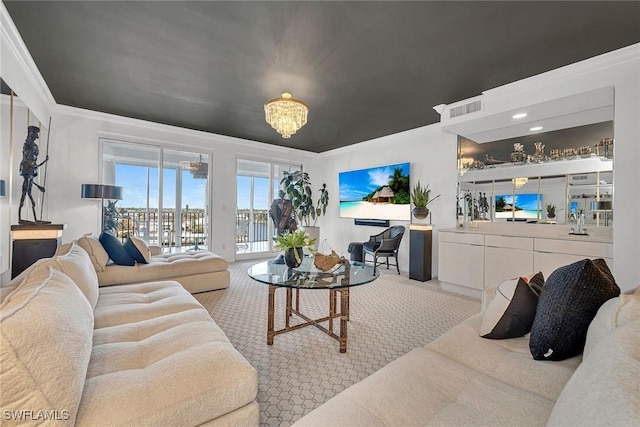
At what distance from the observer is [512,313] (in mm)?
1453

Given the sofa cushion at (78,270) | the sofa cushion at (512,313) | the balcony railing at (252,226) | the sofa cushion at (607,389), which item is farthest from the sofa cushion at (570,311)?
the balcony railing at (252,226)

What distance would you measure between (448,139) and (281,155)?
12.0 feet

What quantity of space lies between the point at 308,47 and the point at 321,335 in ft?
8.52

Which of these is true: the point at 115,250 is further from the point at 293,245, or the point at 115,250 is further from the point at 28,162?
the point at 293,245

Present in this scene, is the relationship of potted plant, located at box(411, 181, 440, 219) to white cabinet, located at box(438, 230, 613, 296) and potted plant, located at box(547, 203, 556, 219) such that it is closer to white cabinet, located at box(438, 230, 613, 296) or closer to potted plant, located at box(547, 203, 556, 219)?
white cabinet, located at box(438, 230, 613, 296)

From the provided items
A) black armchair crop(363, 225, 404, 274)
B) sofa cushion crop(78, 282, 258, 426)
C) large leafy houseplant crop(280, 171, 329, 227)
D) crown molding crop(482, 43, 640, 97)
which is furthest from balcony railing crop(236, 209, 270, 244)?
crown molding crop(482, 43, 640, 97)

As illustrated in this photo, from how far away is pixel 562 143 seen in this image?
3.38 m

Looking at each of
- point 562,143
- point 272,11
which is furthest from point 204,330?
point 562,143

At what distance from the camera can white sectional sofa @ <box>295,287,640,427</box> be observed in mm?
583

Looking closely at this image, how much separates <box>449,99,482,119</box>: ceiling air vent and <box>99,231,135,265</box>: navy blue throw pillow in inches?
176

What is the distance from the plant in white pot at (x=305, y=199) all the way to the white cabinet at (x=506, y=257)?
3687 millimetres

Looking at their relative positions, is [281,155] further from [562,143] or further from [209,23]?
[562,143]

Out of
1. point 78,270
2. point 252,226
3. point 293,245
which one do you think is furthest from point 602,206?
point 252,226

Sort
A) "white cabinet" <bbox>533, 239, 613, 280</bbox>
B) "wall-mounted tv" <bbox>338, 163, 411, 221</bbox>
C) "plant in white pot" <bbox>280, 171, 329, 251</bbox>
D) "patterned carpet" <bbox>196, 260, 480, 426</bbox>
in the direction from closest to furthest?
"patterned carpet" <bbox>196, 260, 480, 426</bbox> → "white cabinet" <bbox>533, 239, 613, 280</bbox> → "wall-mounted tv" <bbox>338, 163, 411, 221</bbox> → "plant in white pot" <bbox>280, 171, 329, 251</bbox>
